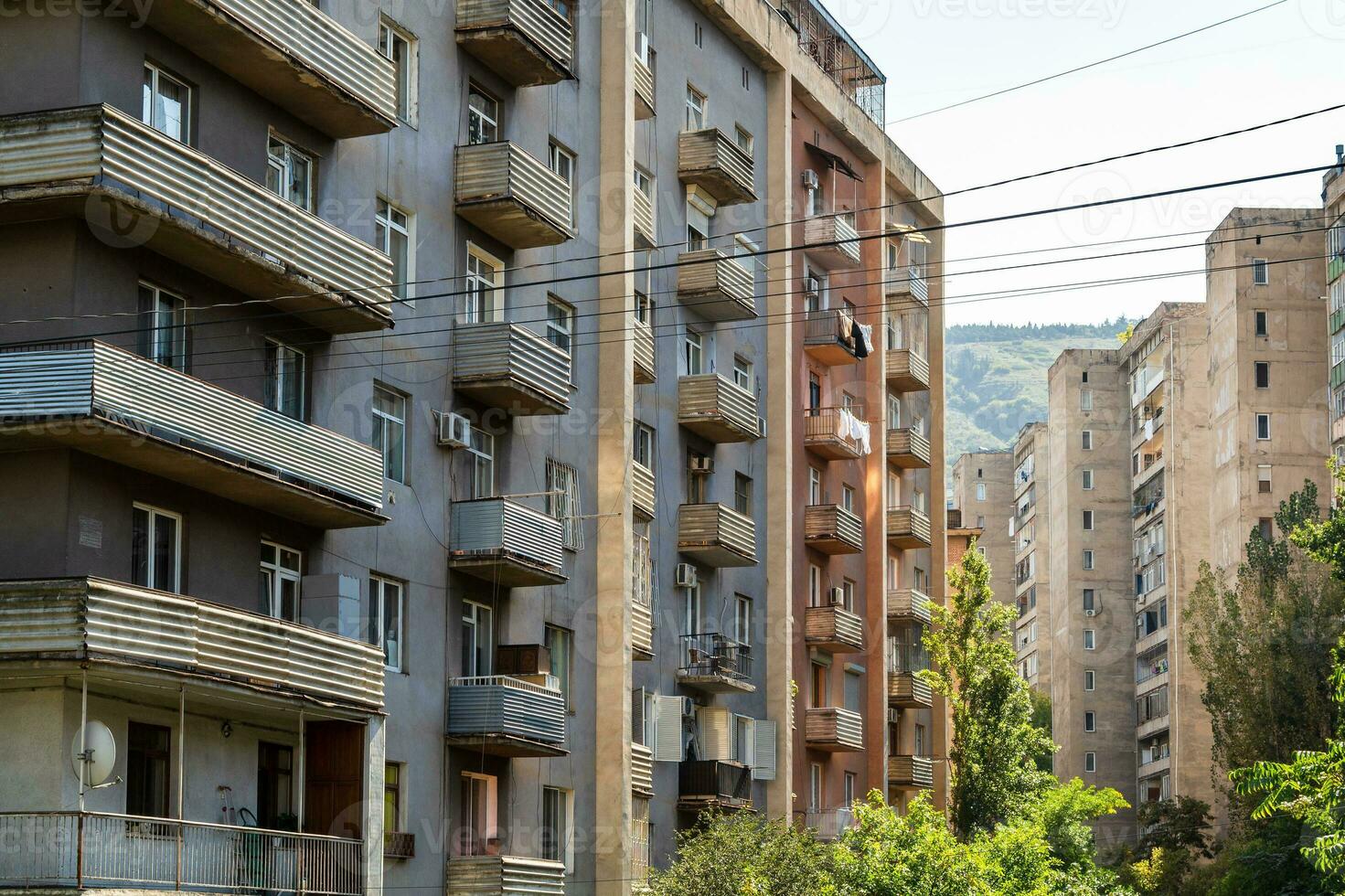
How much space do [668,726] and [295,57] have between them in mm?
20270

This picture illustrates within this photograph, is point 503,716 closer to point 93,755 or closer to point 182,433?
point 182,433

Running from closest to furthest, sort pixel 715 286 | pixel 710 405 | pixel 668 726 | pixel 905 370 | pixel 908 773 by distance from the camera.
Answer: pixel 668 726 < pixel 710 405 < pixel 715 286 < pixel 908 773 < pixel 905 370

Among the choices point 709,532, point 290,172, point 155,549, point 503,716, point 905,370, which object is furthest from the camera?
point 905,370

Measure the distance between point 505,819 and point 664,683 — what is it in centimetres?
945

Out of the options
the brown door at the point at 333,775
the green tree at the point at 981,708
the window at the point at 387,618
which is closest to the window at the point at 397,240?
the window at the point at 387,618

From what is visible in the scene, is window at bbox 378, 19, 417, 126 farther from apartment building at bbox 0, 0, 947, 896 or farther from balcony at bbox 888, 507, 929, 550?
balcony at bbox 888, 507, 929, 550

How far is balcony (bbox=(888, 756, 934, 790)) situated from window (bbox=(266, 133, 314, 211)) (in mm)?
35852

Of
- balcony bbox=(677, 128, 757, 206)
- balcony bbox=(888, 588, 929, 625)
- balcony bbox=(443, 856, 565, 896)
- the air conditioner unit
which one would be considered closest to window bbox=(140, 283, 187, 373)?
the air conditioner unit

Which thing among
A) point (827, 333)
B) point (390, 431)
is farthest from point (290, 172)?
point (827, 333)

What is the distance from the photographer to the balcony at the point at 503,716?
34.5 m

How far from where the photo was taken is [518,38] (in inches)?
1439

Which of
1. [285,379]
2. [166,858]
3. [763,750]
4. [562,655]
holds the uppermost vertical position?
[285,379]

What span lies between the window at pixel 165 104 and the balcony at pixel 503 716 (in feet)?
37.6

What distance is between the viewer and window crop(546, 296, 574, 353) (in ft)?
131
